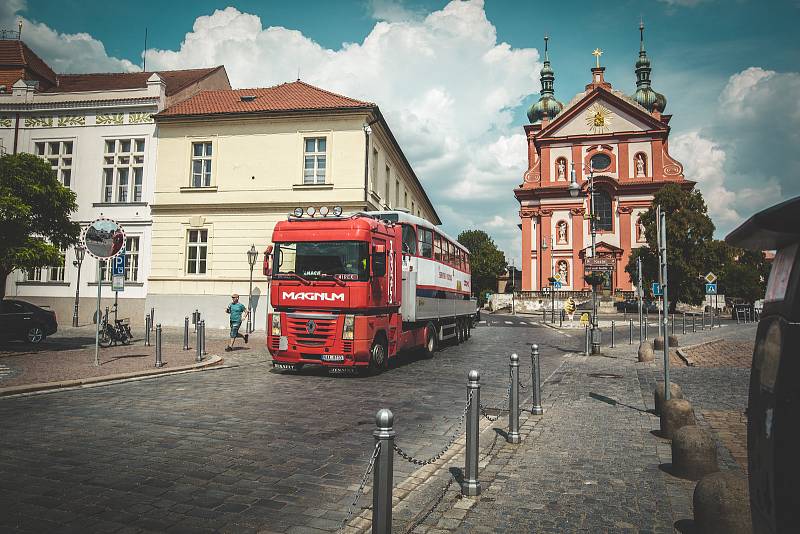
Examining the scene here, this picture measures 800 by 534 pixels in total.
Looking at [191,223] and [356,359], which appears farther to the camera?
[191,223]

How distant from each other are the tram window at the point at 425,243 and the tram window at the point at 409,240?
514mm

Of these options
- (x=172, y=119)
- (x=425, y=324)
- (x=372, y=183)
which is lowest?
(x=425, y=324)

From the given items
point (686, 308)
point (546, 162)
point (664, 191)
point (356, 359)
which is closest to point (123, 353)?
point (356, 359)

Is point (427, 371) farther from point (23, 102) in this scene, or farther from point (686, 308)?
point (686, 308)

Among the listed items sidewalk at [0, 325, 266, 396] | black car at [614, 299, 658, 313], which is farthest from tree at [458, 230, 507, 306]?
sidewalk at [0, 325, 266, 396]

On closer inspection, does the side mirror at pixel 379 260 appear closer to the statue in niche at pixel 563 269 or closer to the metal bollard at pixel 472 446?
the metal bollard at pixel 472 446

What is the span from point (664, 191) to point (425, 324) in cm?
4203

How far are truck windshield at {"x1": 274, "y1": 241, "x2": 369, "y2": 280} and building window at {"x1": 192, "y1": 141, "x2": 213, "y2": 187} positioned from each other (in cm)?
1679

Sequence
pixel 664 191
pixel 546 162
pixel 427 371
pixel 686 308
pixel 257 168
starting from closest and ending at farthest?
pixel 427 371, pixel 257 168, pixel 664 191, pixel 686 308, pixel 546 162

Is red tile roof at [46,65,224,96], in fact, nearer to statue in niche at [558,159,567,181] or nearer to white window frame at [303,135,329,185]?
Result: white window frame at [303,135,329,185]

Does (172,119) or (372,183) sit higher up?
(172,119)

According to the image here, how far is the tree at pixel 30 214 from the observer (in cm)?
1309

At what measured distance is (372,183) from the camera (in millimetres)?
27219

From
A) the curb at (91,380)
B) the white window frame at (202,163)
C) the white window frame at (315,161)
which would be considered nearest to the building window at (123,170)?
the white window frame at (202,163)
